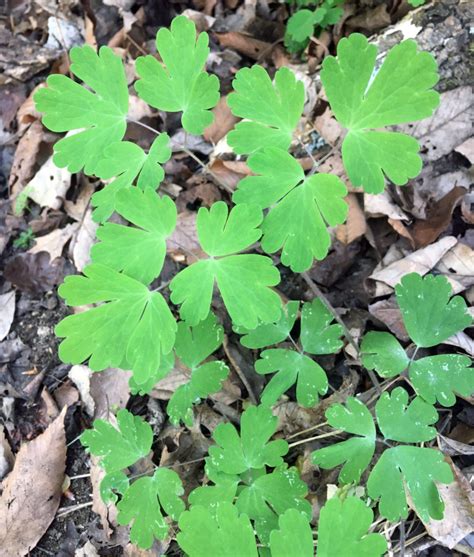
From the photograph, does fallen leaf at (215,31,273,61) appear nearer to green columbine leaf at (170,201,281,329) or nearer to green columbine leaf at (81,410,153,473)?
green columbine leaf at (170,201,281,329)

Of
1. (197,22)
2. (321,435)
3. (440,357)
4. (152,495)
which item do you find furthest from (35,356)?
(197,22)

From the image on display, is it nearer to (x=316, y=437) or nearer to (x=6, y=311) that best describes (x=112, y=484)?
(x=316, y=437)

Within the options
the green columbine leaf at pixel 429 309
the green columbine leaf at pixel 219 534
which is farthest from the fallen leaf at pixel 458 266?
the green columbine leaf at pixel 219 534

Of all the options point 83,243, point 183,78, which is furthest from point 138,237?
point 83,243

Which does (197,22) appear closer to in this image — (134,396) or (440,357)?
(134,396)

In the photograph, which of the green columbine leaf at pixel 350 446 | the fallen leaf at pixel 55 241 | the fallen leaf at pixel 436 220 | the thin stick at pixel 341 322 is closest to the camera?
the green columbine leaf at pixel 350 446

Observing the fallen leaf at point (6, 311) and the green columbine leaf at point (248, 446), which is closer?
the green columbine leaf at point (248, 446)

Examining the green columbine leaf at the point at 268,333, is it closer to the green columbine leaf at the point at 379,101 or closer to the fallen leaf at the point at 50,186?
the green columbine leaf at the point at 379,101

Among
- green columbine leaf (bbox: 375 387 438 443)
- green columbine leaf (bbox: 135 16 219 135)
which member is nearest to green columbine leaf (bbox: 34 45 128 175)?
Answer: green columbine leaf (bbox: 135 16 219 135)
